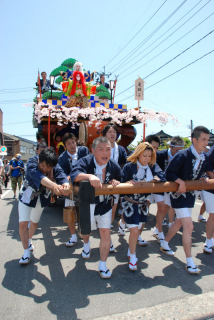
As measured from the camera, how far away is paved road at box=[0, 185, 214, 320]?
90.0 inches

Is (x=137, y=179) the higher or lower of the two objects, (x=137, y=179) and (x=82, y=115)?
the lower

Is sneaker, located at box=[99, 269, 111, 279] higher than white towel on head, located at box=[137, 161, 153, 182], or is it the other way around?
white towel on head, located at box=[137, 161, 153, 182]

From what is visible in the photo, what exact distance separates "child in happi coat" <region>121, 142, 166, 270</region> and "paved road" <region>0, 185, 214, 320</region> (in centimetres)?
42

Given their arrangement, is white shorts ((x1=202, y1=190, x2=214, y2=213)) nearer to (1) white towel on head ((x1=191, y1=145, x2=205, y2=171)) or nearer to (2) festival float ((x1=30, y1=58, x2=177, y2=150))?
(1) white towel on head ((x1=191, y1=145, x2=205, y2=171))

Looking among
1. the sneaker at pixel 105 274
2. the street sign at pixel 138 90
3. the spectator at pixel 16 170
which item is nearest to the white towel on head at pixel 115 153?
the sneaker at pixel 105 274

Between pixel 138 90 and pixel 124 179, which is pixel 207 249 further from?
pixel 138 90

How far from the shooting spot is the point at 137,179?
3229 millimetres

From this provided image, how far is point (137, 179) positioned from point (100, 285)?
1402mm

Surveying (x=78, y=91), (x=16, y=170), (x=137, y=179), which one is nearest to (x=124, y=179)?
(x=137, y=179)

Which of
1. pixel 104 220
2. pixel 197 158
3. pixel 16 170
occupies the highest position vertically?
pixel 197 158

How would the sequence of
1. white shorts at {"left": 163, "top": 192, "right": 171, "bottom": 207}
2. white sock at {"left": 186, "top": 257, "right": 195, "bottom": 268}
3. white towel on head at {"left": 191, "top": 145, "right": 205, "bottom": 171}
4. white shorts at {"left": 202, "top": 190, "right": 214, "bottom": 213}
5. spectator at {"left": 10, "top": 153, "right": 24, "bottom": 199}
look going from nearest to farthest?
white sock at {"left": 186, "top": 257, "right": 195, "bottom": 268} → white towel on head at {"left": 191, "top": 145, "right": 205, "bottom": 171} → white shorts at {"left": 202, "top": 190, "right": 214, "bottom": 213} → white shorts at {"left": 163, "top": 192, "right": 171, "bottom": 207} → spectator at {"left": 10, "top": 153, "right": 24, "bottom": 199}

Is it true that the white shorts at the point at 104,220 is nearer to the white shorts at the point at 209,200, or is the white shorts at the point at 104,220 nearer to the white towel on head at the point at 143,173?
the white towel on head at the point at 143,173

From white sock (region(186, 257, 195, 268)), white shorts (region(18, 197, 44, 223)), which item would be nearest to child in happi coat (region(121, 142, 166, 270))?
white sock (region(186, 257, 195, 268))

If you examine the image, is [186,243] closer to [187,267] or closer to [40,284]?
[187,267]
